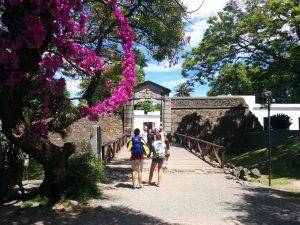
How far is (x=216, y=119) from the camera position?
105 feet

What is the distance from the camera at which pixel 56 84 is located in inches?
273

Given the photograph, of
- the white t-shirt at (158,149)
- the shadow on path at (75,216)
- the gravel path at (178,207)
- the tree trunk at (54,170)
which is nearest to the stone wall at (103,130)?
the gravel path at (178,207)

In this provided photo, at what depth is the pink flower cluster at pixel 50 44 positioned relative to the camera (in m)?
5.84

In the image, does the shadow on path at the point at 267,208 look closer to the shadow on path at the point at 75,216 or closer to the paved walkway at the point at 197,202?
the paved walkway at the point at 197,202

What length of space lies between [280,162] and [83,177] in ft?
46.7

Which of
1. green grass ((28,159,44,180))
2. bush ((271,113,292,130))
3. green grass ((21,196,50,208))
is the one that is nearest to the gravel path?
green grass ((21,196,50,208))

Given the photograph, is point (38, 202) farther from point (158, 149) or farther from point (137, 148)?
point (158, 149)

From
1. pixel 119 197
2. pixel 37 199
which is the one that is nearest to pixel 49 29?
pixel 37 199

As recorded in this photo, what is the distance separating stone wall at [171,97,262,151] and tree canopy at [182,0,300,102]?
7113 mm

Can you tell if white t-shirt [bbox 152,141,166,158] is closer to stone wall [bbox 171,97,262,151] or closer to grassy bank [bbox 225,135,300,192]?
grassy bank [bbox 225,135,300,192]

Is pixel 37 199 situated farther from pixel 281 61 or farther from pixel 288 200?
pixel 281 61

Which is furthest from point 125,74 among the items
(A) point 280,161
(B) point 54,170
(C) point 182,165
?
(A) point 280,161

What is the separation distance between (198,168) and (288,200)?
4.98 metres

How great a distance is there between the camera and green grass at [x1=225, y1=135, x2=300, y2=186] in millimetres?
17938
